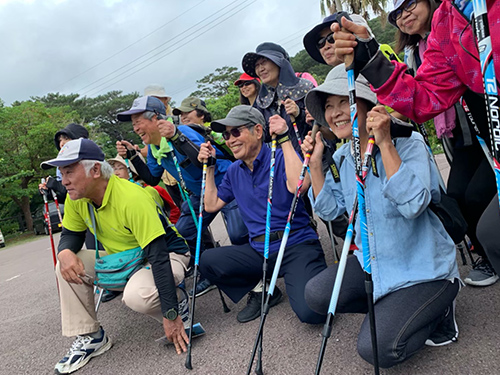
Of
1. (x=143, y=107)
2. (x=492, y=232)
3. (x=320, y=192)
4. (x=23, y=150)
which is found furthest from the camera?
(x=23, y=150)

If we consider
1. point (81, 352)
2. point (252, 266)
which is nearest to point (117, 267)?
point (81, 352)

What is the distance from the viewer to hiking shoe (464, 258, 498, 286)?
9.70ft

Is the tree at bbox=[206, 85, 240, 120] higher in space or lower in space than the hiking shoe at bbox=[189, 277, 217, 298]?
higher

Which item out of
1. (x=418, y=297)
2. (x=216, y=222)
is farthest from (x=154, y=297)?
(x=216, y=222)

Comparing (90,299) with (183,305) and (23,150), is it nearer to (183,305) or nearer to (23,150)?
(183,305)

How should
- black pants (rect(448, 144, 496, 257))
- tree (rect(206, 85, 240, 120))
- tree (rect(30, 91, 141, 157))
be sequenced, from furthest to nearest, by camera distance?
tree (rect(30, 91, 141, 157))
tree (rect(206, 85, 240, 120))
black pants (rect(448, 144, 496, 257))

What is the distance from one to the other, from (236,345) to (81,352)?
130 centimetres

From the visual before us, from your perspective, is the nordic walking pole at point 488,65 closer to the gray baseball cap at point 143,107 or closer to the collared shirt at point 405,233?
the collared shirt at point 405,233

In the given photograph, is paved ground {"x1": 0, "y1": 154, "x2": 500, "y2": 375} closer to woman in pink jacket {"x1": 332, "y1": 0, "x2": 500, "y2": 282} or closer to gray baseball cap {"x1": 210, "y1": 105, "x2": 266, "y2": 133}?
woman in pink jacket {"x1": 332, "y1": 0, "x2": 500, "y2": 282}

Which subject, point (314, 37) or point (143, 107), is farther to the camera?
point (143, 107)

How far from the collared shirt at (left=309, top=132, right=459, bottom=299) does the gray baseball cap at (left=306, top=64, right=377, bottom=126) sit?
36 cm

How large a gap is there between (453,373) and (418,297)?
42cm

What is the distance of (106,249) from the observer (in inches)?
133

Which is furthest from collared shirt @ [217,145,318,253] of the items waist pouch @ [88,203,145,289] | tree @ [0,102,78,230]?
tree @ [0,102,78,230]
